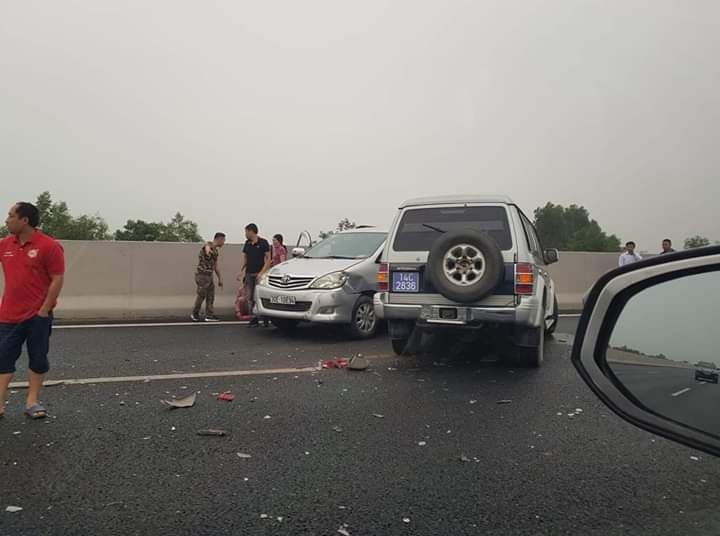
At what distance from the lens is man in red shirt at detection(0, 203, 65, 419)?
4.09m

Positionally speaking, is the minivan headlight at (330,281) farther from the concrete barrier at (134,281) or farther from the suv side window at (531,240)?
the concrete barrier at (134,281)

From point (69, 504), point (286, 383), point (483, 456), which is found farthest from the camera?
point (286, 383)

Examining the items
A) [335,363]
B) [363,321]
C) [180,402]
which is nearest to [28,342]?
[180,402]

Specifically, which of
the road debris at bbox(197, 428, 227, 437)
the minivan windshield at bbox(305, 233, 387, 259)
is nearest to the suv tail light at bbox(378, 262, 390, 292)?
the minivan windshield at bbox(305, 233, 387, 259)

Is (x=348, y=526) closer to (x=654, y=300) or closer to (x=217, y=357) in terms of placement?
(x=654, y=300)

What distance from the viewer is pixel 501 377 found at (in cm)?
562

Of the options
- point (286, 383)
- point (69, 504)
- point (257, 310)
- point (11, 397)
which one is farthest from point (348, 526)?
point (257, 310)

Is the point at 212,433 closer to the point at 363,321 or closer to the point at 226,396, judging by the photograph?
the point at 226,396

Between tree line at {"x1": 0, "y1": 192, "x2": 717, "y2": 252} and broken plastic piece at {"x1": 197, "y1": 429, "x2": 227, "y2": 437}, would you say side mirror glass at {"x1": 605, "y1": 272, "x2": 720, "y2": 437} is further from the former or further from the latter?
tree line at {"x1": 0, "y1": 192, "x2": 717, "y2": 252}

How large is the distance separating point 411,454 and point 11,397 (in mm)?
3686

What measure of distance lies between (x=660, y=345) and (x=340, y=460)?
231 centimetres

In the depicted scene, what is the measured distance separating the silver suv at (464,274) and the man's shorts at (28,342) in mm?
3457

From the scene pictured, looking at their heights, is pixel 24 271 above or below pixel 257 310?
above

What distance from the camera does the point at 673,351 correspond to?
1.41m
